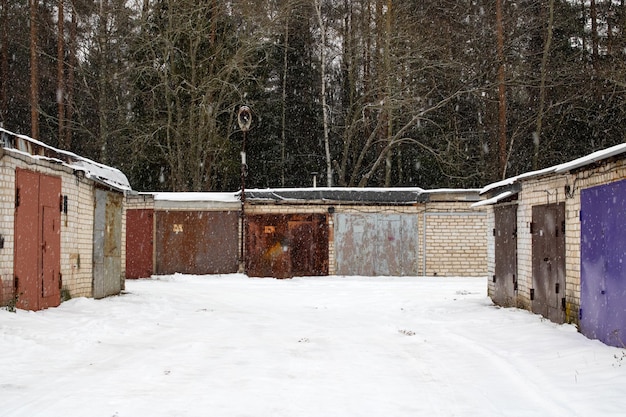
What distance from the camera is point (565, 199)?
31.5ft

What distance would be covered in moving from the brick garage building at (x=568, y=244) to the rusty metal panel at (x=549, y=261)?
0.05ft

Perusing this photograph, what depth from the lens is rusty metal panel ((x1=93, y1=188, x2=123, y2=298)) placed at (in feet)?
43.7

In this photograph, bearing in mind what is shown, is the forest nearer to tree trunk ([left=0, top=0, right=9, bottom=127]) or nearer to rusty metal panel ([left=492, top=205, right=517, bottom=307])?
tree trunk ([left=0, top=0, right=9, bottom=127])

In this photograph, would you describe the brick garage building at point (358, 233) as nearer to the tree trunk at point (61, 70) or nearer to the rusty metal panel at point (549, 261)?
the rusty metal panel at point (549, 261)

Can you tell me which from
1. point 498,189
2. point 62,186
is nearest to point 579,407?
point 498,189

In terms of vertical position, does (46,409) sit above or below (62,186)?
below

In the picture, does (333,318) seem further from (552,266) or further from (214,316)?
(552,266)

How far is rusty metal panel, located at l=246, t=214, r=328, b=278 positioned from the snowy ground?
27.7 ft

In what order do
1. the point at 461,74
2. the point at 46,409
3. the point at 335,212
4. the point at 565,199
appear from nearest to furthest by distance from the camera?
the point at 46,409
the point at 565,199
the point at 335,212
the point at 461,74

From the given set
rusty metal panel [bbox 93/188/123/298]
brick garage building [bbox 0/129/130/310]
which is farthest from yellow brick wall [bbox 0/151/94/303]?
rusty metal panel [bbox 93/188/123/298]

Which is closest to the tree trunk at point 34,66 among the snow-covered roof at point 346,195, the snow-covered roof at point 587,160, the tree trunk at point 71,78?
the tree trunk at point 71,78

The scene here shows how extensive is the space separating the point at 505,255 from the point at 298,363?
6730 millimetres

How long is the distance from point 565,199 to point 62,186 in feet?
25.8

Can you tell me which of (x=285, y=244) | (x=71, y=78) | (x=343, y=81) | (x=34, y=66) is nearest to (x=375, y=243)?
(x=285, y=244)
